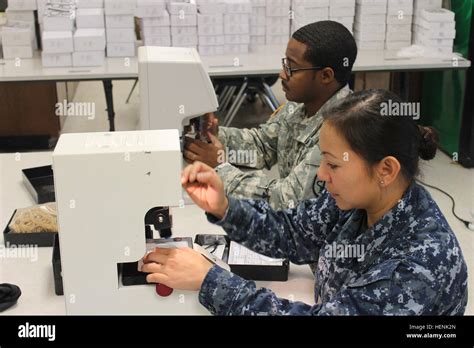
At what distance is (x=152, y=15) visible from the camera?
14.0 ft

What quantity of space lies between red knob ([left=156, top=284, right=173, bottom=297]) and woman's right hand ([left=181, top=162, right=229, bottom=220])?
226 millimetres

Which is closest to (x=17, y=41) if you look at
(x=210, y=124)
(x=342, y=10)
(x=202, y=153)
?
(x=342, y=10)

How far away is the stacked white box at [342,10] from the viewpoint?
14.5 ft

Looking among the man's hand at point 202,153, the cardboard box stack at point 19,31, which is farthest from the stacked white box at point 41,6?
the man's hand at point 202,153

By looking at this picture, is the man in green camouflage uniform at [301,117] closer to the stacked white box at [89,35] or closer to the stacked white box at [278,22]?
the stacked white box at [89,35]

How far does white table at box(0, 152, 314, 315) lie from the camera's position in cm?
185

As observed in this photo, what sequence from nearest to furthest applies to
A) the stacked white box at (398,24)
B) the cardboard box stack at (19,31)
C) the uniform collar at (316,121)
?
the uniform collar at (316,121)
the cardboard box stack at (19,31)
the stacked white box at (398,24)

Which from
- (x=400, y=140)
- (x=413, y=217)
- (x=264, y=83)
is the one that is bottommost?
(x=264, y=83)

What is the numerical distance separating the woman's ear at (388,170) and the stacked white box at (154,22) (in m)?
3.08

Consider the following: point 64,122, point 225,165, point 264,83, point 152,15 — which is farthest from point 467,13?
point 64,122

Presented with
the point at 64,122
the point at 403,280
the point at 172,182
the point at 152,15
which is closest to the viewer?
the point at 403,280

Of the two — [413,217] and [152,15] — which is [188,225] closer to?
[413,217]

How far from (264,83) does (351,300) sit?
374 cm

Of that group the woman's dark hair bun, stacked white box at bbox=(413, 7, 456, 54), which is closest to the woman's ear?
the woman's dark hair bun
